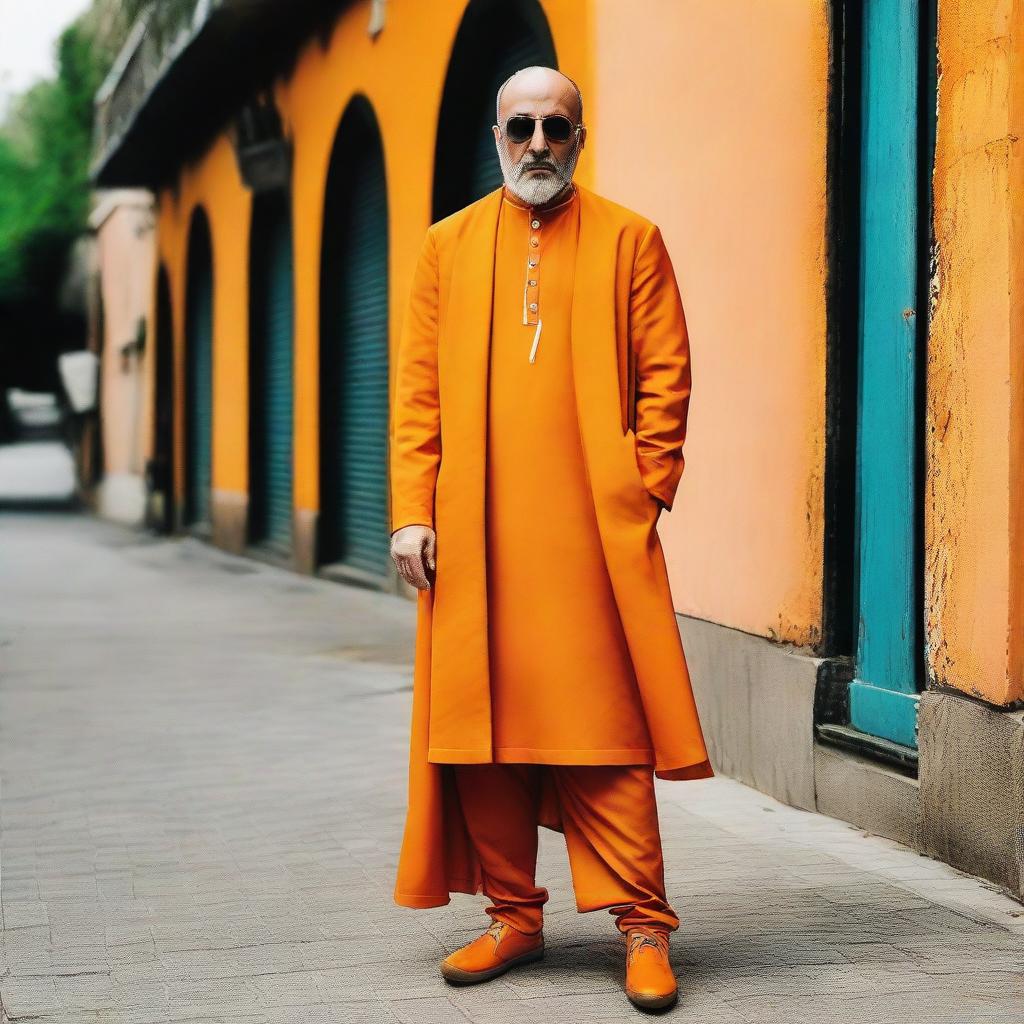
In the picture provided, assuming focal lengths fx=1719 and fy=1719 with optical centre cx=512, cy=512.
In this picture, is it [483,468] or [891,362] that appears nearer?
[483,468]

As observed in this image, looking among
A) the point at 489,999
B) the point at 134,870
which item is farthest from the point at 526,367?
the point at 134,870

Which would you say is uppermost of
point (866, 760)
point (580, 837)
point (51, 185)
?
point (51, 185)

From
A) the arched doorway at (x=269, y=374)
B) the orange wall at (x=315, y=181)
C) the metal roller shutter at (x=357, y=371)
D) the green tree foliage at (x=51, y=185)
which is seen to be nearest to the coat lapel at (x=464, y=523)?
the orange wall at (x=315, y=181)

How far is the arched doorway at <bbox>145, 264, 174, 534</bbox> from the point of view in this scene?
22.0 meters

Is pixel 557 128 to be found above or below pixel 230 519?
above

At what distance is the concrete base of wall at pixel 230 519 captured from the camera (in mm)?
17297

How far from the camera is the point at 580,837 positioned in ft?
12.8

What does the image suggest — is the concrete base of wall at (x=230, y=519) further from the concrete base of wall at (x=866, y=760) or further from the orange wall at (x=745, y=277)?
the concrete base of wall at (x=866, y=760)

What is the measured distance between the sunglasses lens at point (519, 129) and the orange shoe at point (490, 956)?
1788mm

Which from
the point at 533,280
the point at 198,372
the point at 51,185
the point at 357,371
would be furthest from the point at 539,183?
the point at 51,185

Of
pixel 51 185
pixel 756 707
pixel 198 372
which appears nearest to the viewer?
pixel 756 707

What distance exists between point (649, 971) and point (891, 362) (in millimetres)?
2394

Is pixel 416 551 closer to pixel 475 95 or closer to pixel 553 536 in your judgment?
pixel 553 536

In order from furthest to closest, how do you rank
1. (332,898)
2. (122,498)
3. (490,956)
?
(122,498)
(332,898)
(490,956)
